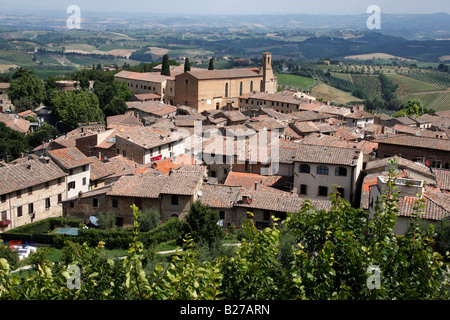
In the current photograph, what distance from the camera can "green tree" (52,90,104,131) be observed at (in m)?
54.2

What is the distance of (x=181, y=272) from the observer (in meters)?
7.04

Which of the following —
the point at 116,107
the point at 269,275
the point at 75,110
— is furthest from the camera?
the point at 116,107

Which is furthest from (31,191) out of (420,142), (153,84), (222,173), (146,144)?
(153,84)

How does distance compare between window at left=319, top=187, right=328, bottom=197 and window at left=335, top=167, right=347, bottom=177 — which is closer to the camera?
window at left=335, top=167, right=347, bottom=177

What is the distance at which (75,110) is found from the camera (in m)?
54.3

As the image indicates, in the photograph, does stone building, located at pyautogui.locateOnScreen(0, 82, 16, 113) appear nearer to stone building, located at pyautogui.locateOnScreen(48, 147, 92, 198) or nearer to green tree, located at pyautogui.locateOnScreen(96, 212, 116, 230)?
stone building, located at pyautogui.locateOnScreen(48, 147, 92, 198)

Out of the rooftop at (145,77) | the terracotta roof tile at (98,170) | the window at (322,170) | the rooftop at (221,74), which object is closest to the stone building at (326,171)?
the window at (322,170)

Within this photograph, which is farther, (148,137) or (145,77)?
(145,77)

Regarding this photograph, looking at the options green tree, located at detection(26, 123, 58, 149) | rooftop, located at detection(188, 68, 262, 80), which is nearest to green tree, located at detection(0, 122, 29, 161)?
green tree, located at detection(26, 123, 58, 149)

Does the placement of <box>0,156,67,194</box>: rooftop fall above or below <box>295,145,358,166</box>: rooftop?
below

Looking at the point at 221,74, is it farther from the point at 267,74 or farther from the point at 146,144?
the point at 146,144

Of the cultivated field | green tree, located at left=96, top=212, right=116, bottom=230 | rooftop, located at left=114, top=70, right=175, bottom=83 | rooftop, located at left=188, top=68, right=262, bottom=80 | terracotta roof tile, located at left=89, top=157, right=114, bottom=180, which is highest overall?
rooftop, located at left=188, top=68, right=262, bottom=80

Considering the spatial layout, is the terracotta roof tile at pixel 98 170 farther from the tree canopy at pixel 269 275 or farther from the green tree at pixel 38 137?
the tree canopy at pixel 269 275

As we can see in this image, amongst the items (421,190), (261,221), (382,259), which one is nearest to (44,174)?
(261,221)
